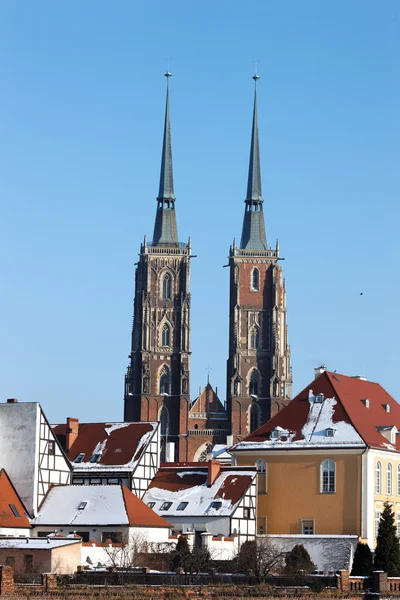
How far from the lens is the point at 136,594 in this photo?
41.8m

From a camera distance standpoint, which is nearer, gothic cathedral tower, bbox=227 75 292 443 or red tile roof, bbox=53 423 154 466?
red tile roof, bbox=53 423 154 466

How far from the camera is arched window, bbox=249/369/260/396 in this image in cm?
13500

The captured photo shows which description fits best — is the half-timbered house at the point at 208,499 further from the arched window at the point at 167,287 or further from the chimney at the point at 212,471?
the arched window at the point at 167,287

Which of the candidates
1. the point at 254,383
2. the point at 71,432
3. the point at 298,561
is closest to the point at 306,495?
the point at 298,561

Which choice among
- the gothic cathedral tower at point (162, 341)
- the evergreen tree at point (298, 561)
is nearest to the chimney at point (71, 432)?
the evergreen tree at point (298, 561)

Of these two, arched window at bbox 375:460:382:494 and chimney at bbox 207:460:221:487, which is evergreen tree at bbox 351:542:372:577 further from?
chimney at bbox 207:460:221:487

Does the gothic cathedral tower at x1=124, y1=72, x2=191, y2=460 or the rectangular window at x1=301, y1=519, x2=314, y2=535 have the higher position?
the gothic cathedral tower at x1=124, y1=72, x2=191, y2=460

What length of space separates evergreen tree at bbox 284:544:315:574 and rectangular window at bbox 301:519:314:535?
304cm

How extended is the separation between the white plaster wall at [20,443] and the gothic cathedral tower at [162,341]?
2419 inches

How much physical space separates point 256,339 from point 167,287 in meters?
9.62

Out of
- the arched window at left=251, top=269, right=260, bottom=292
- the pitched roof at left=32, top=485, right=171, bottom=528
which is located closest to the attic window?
the pitched roof at left=32, top=485, right=171, bottom=528

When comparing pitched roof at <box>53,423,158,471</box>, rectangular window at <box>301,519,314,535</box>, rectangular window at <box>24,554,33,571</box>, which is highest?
pitched roof at <box>53,423,158,471</box>

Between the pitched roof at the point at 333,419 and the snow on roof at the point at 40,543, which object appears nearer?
the snow on roof at the point at 40,543

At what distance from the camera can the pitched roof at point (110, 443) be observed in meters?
72.9
